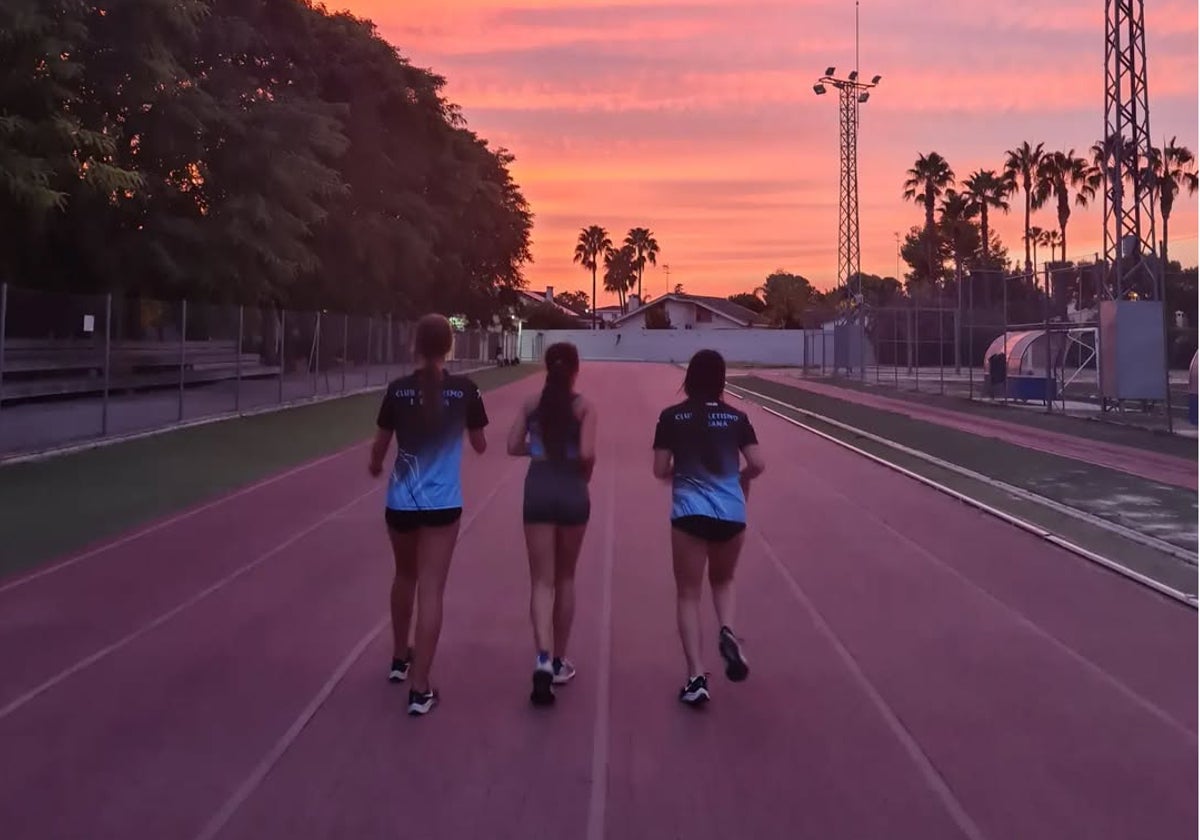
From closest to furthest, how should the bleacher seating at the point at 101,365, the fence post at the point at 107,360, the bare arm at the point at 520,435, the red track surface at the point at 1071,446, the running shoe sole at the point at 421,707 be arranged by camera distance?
1. the running shoe sole at the point at 421,707
2. the bare arm at the point at 520,435
3. the red track surface at the point at 1071,446
4. the bleacher seating at the point at 101,365
5. the fence post at the point at 107,360

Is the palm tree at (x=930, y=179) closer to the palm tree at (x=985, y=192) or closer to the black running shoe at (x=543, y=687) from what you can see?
the palm tree at (x=985, y=192)

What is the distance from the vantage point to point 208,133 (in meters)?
26.9

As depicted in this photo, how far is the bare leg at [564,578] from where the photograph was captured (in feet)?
19.8

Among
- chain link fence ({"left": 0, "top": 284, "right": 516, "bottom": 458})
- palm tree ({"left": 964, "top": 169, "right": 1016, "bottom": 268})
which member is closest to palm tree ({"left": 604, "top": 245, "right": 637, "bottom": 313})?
palm tree ({"left": 964, "top": 169, "right": 1016, "bottom": 268})

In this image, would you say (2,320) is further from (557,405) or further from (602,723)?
(602,723)

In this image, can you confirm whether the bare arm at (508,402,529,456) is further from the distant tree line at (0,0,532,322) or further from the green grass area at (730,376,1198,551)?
the distant tree line at (0,0,532,322)

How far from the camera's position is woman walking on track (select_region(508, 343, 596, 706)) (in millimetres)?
5918

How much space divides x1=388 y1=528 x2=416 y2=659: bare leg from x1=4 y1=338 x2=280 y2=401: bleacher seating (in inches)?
509

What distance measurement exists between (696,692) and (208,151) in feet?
79.6

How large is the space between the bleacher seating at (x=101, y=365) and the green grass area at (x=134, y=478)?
46.3 inches

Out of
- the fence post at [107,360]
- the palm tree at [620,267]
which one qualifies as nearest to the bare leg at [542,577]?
the fence post at [107,360]

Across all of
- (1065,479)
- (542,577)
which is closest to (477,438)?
(542,577)

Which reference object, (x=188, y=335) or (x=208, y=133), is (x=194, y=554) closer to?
(x=188, y=335)

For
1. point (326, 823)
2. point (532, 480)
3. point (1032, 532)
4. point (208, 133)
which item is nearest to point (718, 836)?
point (326, 823)
